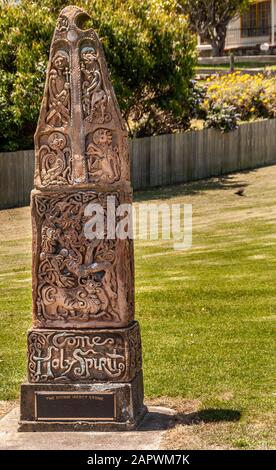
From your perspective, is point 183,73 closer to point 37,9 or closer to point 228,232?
point 37,9

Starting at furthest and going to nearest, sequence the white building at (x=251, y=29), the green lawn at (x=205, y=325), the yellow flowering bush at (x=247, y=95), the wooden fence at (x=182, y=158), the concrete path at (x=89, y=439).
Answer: the white building at (x=251, y=29) → the yellow flowering bush at (x=247, y=95) → the wooden fence at (x=182, y=158) → the green lawn at (x=205, y=325) → the concrete path at (x=89, y=439)

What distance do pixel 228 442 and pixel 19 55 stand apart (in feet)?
79.9

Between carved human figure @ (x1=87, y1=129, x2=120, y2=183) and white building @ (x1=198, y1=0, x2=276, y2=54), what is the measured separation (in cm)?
6719

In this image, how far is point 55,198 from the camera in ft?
29.6

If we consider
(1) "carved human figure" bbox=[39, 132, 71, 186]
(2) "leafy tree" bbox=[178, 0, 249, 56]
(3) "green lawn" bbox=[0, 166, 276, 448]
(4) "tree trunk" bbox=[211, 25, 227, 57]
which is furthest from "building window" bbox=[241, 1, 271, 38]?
(1) "carved human figure" bbox=[39, 132, 71, 186]

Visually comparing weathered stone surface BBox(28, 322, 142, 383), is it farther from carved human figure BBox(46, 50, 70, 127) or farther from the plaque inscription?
carved human figure BBox(46, 50, 70, 127)

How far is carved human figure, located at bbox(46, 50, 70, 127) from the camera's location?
8992mm

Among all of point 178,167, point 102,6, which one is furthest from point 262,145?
point 102,6

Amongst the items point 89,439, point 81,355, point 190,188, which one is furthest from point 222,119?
point 89,439

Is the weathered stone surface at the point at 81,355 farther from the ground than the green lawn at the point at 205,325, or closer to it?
farther from the ground

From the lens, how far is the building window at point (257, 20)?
77194 mm

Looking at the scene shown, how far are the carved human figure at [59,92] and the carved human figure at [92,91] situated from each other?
13 cm

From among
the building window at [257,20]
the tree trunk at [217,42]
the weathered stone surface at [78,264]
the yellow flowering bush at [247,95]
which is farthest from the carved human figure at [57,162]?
the building window at [257,20]

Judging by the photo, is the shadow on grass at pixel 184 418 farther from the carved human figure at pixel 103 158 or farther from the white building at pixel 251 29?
the white building at pixel 251 29
